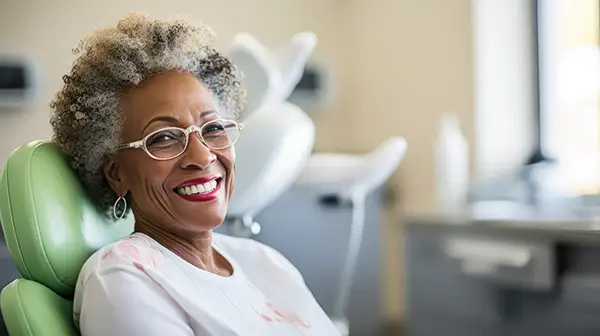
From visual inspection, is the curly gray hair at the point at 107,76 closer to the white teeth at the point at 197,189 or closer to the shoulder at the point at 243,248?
the white teeth at the point at 197,189

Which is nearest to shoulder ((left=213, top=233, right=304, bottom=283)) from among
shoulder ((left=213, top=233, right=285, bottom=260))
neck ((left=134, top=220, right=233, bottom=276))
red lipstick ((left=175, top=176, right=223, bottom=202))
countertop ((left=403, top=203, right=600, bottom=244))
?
shoulder ((left=213, top=233, right=285, bottom=260))

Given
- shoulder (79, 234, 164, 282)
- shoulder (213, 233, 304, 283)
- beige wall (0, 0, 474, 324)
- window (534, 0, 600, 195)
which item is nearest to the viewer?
shoulder (79, 234, 164, 282)

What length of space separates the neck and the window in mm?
2167

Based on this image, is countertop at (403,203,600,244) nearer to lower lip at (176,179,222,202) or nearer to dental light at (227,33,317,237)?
dental light at (227,33,317,237)

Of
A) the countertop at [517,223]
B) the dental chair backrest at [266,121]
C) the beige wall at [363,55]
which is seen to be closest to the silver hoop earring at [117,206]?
the dental chair backrest at [266,121]

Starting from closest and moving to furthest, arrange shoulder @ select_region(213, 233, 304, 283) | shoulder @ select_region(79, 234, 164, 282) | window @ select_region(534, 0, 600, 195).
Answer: shoulder @ select_region(79, 234, 164, 282)
shoulder @ select_region(213, 233, 304, 283)
window @ select_region(534, 0, 600, 195)

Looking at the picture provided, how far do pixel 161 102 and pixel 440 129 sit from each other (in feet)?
8.98

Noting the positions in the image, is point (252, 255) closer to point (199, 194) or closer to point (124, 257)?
point (199, 194)

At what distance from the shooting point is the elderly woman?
120 cm

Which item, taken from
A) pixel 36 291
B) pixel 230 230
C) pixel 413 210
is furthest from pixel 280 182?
pixel 413 210

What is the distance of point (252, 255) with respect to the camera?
57.4 inches

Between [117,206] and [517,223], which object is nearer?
[117,206]

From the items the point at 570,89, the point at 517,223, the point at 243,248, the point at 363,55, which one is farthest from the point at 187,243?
the point at 363,55

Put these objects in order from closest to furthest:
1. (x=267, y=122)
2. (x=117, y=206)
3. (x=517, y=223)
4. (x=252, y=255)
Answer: (x=117, y=206) → (x=252, y=255) → (x=267, y=122) → (x=517, y=223)
